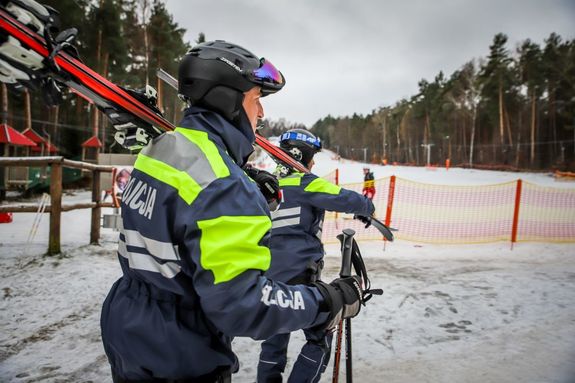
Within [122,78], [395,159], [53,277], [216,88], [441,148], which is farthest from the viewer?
[395,159]

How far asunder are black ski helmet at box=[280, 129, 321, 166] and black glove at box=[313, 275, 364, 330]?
2108 mm

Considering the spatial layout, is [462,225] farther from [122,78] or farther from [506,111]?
[506,111]

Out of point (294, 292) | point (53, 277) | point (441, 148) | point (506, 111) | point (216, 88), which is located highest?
point (506, 111)

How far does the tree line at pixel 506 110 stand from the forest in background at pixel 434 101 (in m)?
0.12

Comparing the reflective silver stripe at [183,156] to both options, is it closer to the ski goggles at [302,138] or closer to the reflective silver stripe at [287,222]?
the reflective silver stripe at [287,222]

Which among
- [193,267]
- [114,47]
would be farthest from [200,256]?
[114,47]

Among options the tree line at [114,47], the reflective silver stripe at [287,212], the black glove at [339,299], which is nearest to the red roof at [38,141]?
the tree line at [114,47]

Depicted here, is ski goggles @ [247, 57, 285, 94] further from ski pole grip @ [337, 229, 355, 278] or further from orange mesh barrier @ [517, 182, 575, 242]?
orange mesh barrier @ [517, 182, 575, 242]

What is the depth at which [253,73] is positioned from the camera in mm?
1443

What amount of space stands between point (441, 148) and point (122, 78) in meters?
56.3

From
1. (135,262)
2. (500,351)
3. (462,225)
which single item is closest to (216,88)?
(135,262)

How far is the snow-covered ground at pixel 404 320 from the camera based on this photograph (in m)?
3.14

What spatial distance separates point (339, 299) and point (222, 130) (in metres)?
0.84

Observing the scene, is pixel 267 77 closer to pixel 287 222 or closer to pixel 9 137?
pixel 287 222
